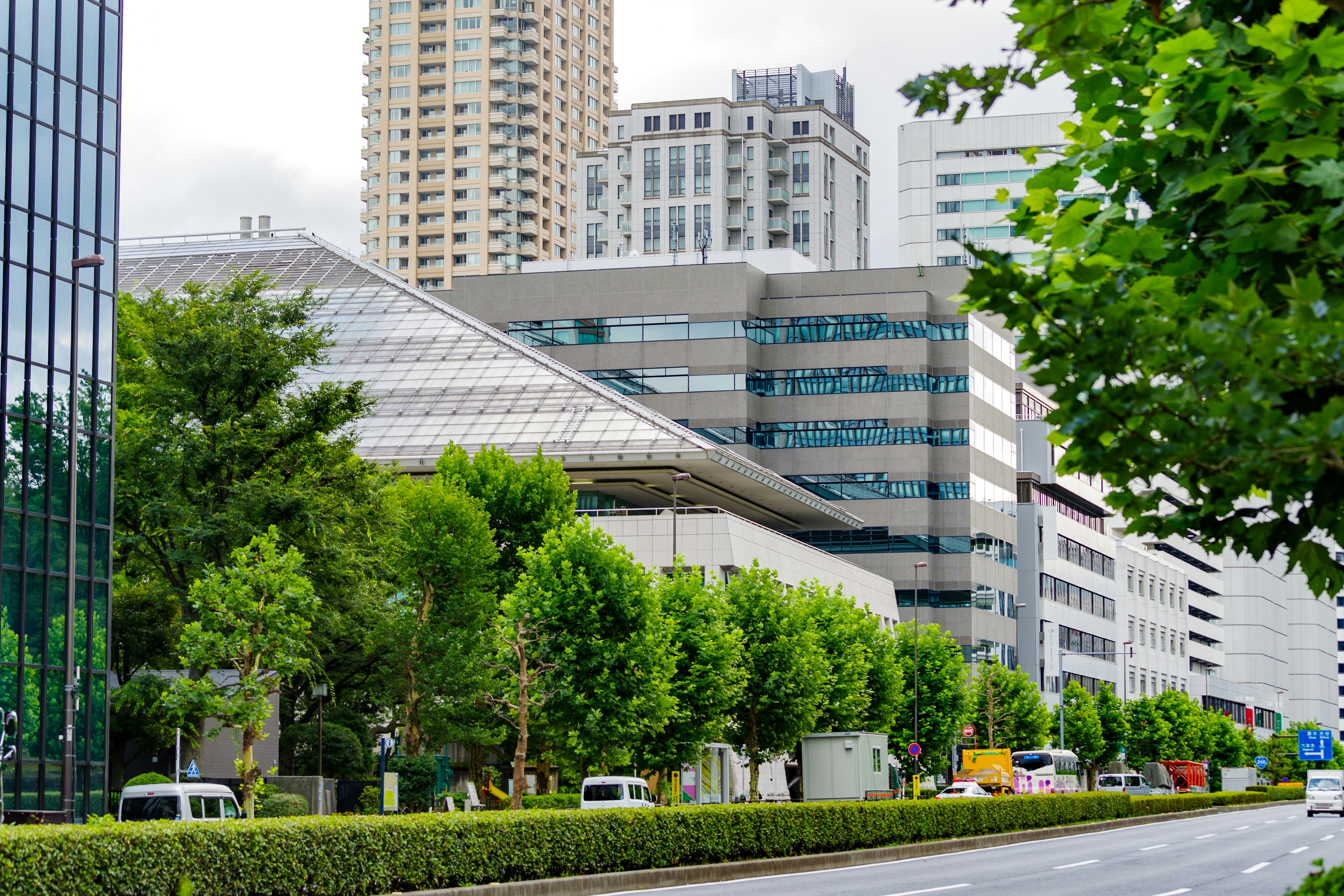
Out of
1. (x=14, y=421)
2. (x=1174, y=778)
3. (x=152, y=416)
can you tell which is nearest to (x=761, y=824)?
(x=14, y=421)

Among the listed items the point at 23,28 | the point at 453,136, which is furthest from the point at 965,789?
the point at 453,136

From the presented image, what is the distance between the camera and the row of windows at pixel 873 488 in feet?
309

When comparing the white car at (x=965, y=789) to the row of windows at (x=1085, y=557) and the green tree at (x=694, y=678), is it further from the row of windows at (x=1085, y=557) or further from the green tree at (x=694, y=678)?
the row of windows at (x=1085, y=557)

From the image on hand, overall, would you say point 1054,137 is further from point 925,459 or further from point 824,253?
point 925,459

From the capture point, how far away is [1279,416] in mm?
5352

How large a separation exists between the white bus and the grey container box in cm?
2319

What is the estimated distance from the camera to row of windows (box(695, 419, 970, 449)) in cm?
9481

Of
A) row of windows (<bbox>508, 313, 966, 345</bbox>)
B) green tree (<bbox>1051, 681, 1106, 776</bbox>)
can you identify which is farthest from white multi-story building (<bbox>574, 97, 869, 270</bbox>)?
green tree (<bbox>1051, 681, 1106, 776</bbox>)

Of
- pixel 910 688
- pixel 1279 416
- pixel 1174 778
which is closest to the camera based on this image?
pixel 1279 416

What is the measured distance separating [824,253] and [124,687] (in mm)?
121505

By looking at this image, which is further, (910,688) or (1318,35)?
(910,688)

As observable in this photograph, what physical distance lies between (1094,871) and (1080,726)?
6741 centimetres

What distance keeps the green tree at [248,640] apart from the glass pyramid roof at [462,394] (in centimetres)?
2376

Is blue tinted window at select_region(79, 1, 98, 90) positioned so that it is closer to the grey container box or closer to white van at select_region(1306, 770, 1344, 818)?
the grey container box
